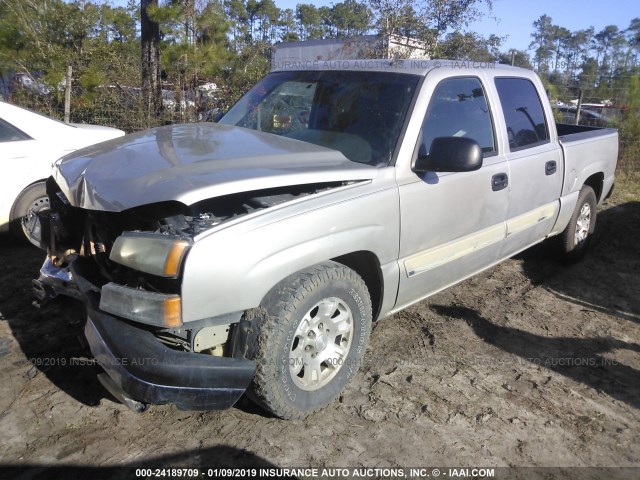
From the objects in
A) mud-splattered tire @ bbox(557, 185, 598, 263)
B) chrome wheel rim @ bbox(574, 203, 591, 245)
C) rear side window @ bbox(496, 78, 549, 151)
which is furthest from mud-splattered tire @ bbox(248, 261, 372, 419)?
chrome wheel rim @ bbox(574, 203, 591, 245)

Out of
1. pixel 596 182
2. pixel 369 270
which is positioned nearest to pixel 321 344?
pixel 369 270

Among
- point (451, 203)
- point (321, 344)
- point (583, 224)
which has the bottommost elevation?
point (321, 344)

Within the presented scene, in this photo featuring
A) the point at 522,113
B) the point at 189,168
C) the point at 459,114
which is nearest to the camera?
the point at 189,168

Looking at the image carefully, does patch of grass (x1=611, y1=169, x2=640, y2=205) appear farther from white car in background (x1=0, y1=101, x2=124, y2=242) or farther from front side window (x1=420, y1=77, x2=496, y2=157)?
white car in background (x1=0, y1=101, x2=124, y2=242)

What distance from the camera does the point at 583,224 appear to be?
5773mm

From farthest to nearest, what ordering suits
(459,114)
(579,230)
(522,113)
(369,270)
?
(579,230)
(522,113)
(459,114)
(369,270)

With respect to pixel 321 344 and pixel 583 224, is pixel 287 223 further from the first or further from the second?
pixel 583 224

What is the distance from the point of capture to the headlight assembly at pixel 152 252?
2.46 m

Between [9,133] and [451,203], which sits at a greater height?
[9,133]

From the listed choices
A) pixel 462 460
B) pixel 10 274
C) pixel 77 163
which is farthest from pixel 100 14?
pixel 462 460

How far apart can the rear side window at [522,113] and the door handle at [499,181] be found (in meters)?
0.32

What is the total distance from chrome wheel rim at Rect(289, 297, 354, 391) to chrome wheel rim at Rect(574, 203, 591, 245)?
3556 millimetres

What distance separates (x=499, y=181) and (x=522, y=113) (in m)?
0.88

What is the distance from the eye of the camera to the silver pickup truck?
2.54 metres
